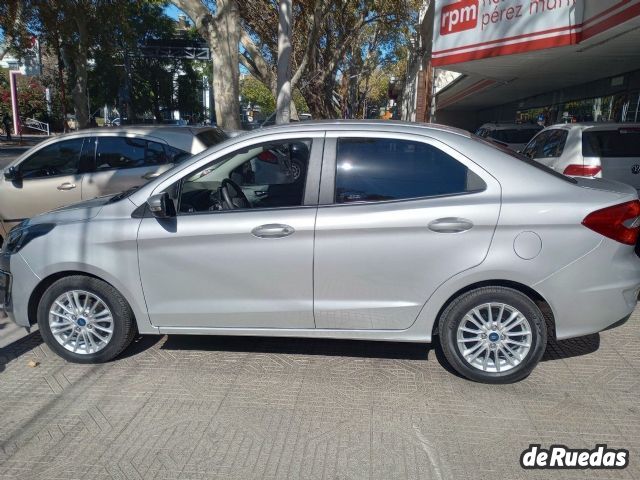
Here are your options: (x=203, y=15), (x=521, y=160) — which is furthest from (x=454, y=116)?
(x=521, y=160)

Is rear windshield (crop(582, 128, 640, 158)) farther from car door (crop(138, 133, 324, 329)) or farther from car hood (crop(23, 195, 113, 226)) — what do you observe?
car hood (crop(23, 195, 113, 226))

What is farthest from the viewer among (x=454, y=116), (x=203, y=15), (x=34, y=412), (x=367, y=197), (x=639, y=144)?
(x=454, y=116)

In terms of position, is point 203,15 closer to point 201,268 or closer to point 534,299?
point 201,268

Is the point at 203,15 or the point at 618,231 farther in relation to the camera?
the point at 203,15

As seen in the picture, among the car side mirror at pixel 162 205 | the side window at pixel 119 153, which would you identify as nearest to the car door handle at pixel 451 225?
the car side mirror at pixel 162 205

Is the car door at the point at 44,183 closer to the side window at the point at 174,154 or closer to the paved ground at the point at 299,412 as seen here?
the side window at the point at 174,154

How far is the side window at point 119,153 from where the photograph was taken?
278 inches

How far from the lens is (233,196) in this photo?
14.4 feet

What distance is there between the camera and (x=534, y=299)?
393 centimetres

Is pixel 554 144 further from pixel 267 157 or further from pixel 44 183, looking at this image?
pixel 44 183

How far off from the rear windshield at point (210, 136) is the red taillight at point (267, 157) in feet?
8.46

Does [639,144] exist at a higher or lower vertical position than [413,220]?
higher

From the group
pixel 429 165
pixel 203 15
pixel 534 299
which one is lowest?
pixel 534 299

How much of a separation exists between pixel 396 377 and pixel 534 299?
3.69 feet
